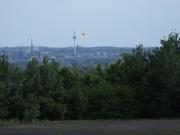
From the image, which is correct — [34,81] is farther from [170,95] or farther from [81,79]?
[170,95]

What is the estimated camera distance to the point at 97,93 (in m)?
31.6

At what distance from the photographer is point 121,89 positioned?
32.0 metres

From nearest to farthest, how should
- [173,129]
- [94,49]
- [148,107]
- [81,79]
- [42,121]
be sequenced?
[173,129] → [42,121] → [148,107] → [81,79] → [94,49]

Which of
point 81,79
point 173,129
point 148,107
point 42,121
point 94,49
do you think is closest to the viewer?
point 173,129

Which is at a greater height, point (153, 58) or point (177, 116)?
point (153, 58)

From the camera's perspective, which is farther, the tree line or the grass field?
the tree line

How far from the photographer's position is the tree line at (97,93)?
100 ft

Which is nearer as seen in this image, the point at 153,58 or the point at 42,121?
the point at 42,121

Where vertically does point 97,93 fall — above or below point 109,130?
above

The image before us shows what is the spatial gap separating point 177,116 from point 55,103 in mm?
7270

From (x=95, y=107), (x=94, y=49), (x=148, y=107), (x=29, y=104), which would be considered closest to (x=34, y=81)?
(x=29, y=104)

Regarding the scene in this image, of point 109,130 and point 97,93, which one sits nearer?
point 109,130

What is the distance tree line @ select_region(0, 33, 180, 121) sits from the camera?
3048 cm

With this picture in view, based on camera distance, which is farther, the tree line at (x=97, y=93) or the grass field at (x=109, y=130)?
the tree line at (x=97, y=93)
